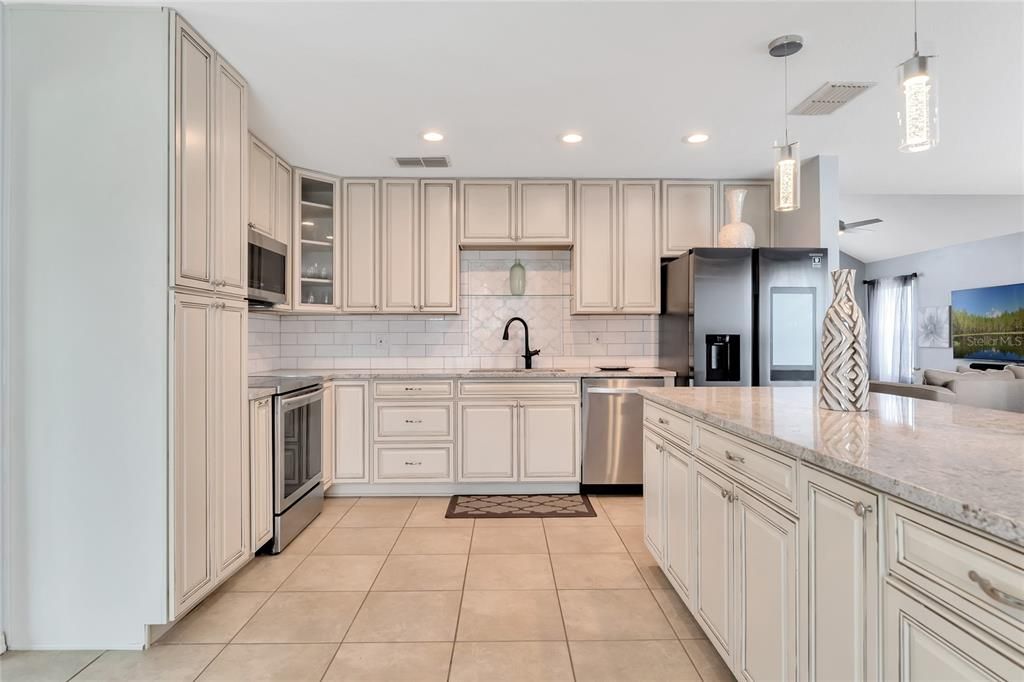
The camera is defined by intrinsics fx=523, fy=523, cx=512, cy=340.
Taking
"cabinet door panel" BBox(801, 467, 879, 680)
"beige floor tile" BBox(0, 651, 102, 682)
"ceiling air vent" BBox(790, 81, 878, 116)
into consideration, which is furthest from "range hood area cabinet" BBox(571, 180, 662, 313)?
"beige floor tile" BBox(0, 651, 102, 682)

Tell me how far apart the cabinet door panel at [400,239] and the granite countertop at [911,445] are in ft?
8.42

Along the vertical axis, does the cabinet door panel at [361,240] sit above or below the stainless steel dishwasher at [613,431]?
above

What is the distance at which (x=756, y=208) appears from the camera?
13.7 feet

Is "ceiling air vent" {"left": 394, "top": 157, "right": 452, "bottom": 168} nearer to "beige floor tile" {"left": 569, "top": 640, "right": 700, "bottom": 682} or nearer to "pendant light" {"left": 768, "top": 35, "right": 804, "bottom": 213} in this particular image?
"pendant light" {"left": 768, "top": 35, "right": 804, "bottom": 213}

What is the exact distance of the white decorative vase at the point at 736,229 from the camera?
382cm

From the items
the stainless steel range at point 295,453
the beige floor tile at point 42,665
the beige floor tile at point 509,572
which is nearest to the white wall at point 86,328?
the beige floor tile at point 42,665

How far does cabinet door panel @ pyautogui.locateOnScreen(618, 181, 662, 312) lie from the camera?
13.6 ft

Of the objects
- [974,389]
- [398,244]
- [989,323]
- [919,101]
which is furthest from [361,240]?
[989,323]

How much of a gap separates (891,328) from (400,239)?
8.40 metres

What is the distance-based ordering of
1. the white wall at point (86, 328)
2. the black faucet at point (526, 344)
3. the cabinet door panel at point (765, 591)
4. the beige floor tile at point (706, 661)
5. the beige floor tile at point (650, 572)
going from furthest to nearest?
the black faucet at point (526, 344), the beige floor tile at point (650, 572), the white wall at point (86, 328), the beige floor tile at point (706, 661), the cabinet door panel at point (765, 591)

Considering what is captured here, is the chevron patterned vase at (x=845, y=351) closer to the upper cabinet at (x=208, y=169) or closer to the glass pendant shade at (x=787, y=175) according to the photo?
the glass pendant shade at (x=787, y=175)

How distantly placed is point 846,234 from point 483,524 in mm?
7808

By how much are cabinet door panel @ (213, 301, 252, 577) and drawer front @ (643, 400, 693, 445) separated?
6.34ft

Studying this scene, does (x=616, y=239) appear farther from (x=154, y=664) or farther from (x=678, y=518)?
(x=154, y=664)
